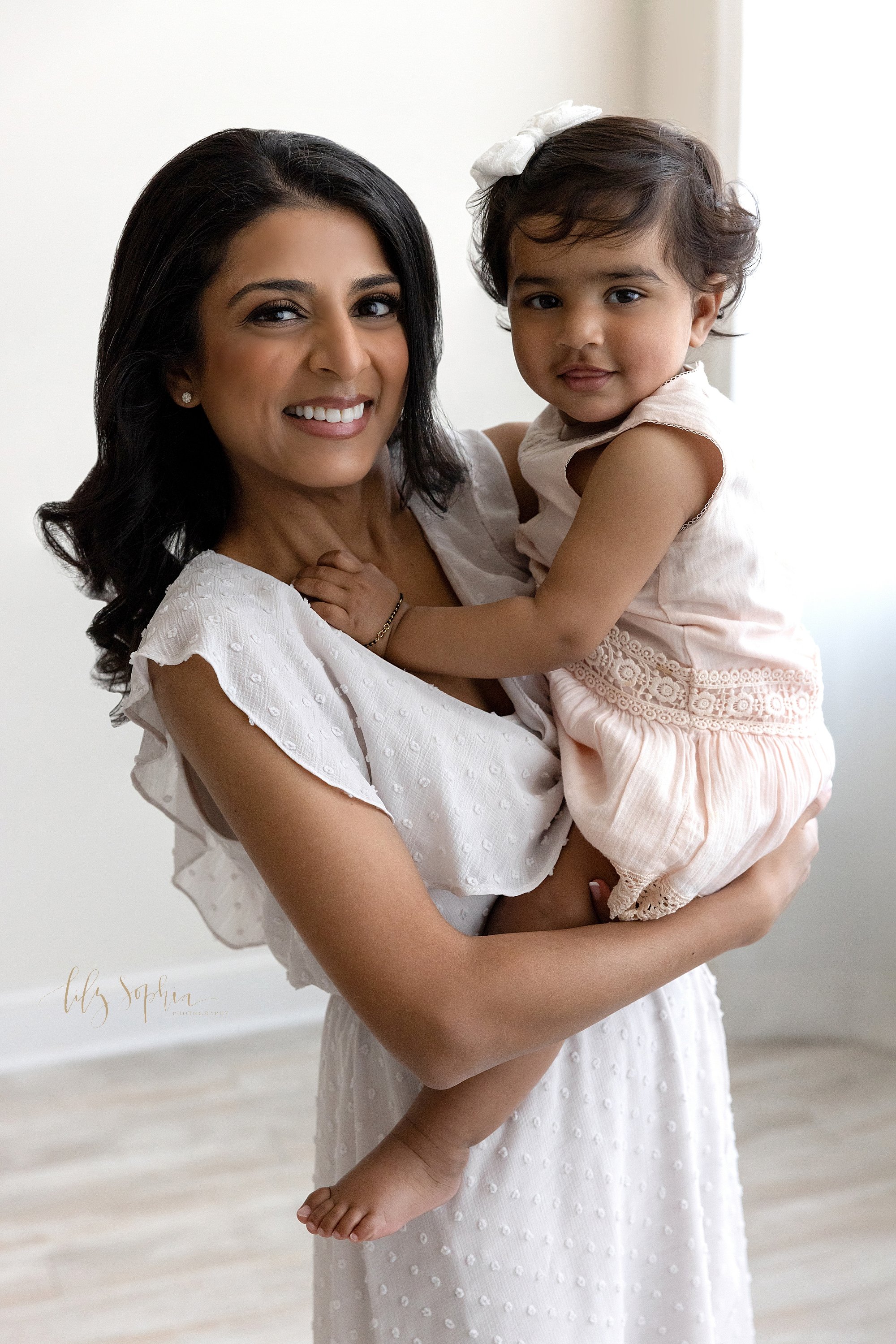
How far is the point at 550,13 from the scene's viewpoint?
286cm

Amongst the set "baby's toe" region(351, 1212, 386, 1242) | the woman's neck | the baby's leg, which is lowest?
"baby's toe" region(351, 1212, 386, 1242)

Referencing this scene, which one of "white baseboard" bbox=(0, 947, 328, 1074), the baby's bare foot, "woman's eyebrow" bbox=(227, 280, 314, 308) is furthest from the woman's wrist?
"white baseboard" bbox=(0, 947, 328, 1074)

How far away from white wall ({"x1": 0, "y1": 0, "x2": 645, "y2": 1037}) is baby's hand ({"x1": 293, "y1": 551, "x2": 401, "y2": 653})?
5.89 ft

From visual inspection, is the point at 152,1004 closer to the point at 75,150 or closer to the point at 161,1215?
the point at 161,1215

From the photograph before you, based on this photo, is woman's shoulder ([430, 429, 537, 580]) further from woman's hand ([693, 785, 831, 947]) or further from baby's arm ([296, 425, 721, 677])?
woman's hand ([693, 785, 831, 947])

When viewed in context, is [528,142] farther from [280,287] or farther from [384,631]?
[384,631]

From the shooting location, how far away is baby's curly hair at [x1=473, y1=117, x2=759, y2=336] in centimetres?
114

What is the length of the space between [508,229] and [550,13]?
79.3 inches

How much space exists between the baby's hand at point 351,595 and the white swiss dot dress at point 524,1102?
0.04m

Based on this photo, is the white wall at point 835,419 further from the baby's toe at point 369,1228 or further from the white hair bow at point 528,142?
the baby's toe at point 369,1228

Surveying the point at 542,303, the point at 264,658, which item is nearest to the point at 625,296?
the point at 542,303

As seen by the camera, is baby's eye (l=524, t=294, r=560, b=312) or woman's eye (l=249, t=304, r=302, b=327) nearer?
woman's eye (l=249, t=304, r=302, b=327)

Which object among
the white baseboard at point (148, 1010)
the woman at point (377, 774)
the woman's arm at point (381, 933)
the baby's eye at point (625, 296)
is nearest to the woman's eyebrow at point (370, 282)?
the woman at point (377, 774)

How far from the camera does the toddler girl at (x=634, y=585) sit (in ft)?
3.59
